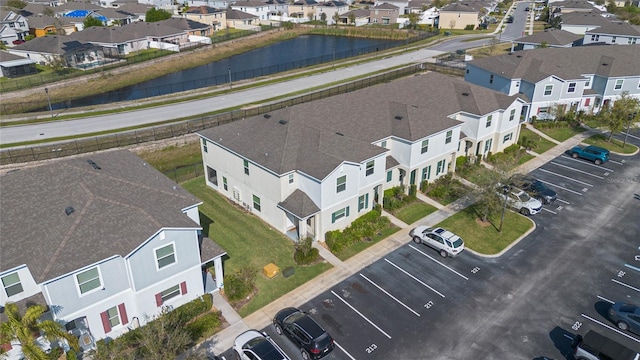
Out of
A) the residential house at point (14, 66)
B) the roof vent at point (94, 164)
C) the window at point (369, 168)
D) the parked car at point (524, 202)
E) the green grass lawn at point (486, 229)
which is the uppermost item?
the roof vent at point (94, 164)

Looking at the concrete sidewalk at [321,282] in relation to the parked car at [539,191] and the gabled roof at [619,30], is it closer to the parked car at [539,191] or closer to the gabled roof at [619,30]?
the parked car at [539,191]

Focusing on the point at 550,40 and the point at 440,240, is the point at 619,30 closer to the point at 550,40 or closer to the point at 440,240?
the point at 550,40

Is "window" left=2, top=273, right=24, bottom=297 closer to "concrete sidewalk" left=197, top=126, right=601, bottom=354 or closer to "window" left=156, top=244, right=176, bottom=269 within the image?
"window" left=156, top=244, right=176, bottom=269

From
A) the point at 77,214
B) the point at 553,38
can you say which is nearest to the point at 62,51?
the point at 77,214

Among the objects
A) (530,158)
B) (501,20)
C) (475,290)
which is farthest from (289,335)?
(501,20)

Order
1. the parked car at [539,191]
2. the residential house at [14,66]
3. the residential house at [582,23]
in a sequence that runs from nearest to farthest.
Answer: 1. the parked car at [539,191]
2. the residential house at [14,66]
3. the residential house at [582,23]

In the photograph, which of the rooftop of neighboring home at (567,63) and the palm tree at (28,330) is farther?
the rooftop of neighboring home at (567,63)

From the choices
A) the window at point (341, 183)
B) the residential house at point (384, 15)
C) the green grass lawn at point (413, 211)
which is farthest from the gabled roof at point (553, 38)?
the window at point (341, 183)
